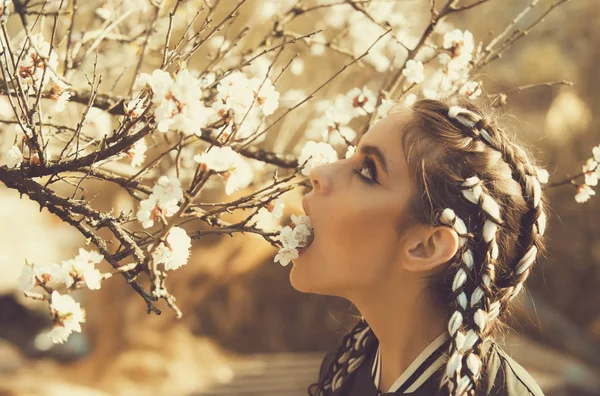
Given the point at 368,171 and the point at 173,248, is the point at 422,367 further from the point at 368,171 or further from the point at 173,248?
the point at 173,248

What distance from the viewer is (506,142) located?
57.4 inches

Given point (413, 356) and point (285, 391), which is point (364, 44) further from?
point (285, 391)

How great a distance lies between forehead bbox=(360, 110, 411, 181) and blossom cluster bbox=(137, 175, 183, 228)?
21.7 inches

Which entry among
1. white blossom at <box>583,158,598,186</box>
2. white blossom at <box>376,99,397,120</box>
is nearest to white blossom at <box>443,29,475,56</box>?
white blossom at <box>376,99,397,120</box>

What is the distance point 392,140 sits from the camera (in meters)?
1.44

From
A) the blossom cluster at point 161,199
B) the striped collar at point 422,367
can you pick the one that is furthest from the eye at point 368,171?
the blossom cluster at point 161,199

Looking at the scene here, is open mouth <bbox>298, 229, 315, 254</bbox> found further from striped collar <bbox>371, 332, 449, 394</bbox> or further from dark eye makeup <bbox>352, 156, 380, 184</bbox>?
striped collar <bbox>371, 332, 449, 394</bbox>

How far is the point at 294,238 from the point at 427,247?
0.98 ft

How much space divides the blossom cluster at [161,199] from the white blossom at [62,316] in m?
0.20

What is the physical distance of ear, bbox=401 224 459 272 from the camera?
134 cm

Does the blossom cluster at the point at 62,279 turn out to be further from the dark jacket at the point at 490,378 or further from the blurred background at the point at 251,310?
the blurred background at the point at 251,310

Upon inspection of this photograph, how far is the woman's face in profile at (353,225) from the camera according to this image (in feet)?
4.47

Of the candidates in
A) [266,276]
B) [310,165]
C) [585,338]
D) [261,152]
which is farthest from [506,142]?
[585,338]

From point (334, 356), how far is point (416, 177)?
2.25ft
